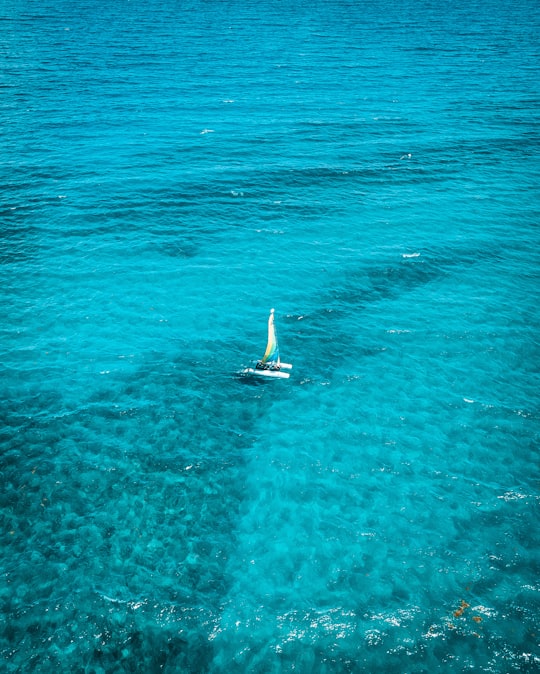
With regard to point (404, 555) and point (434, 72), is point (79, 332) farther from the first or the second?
point (434, 72)

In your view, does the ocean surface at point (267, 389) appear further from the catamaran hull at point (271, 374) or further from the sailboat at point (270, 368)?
the sailboat at point (270, 368)

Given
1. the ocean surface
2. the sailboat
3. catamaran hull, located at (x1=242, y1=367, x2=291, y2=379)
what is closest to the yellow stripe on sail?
the sailboat

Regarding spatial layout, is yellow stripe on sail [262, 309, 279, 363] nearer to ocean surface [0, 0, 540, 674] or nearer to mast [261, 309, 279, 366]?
mast [261, 309, 279, 366]

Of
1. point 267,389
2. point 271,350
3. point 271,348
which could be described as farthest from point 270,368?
point 271,348

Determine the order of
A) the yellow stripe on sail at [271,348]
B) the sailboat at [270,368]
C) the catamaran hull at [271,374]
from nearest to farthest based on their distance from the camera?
1. the yellow stripe on sail at [271,348]
2. the sailboat at [270,368]
3. the catamaran hull at [271,374]

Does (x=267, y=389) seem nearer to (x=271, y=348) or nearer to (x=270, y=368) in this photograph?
(x=270, y=368)

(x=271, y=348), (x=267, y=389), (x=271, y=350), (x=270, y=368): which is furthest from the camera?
(x=270, y=368)

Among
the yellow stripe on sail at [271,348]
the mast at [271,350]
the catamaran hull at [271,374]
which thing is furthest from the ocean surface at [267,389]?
the yellow stripe on sail at [271,348]

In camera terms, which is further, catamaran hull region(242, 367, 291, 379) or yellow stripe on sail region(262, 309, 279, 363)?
catamaran hull region(242, 367, 291, 379)
